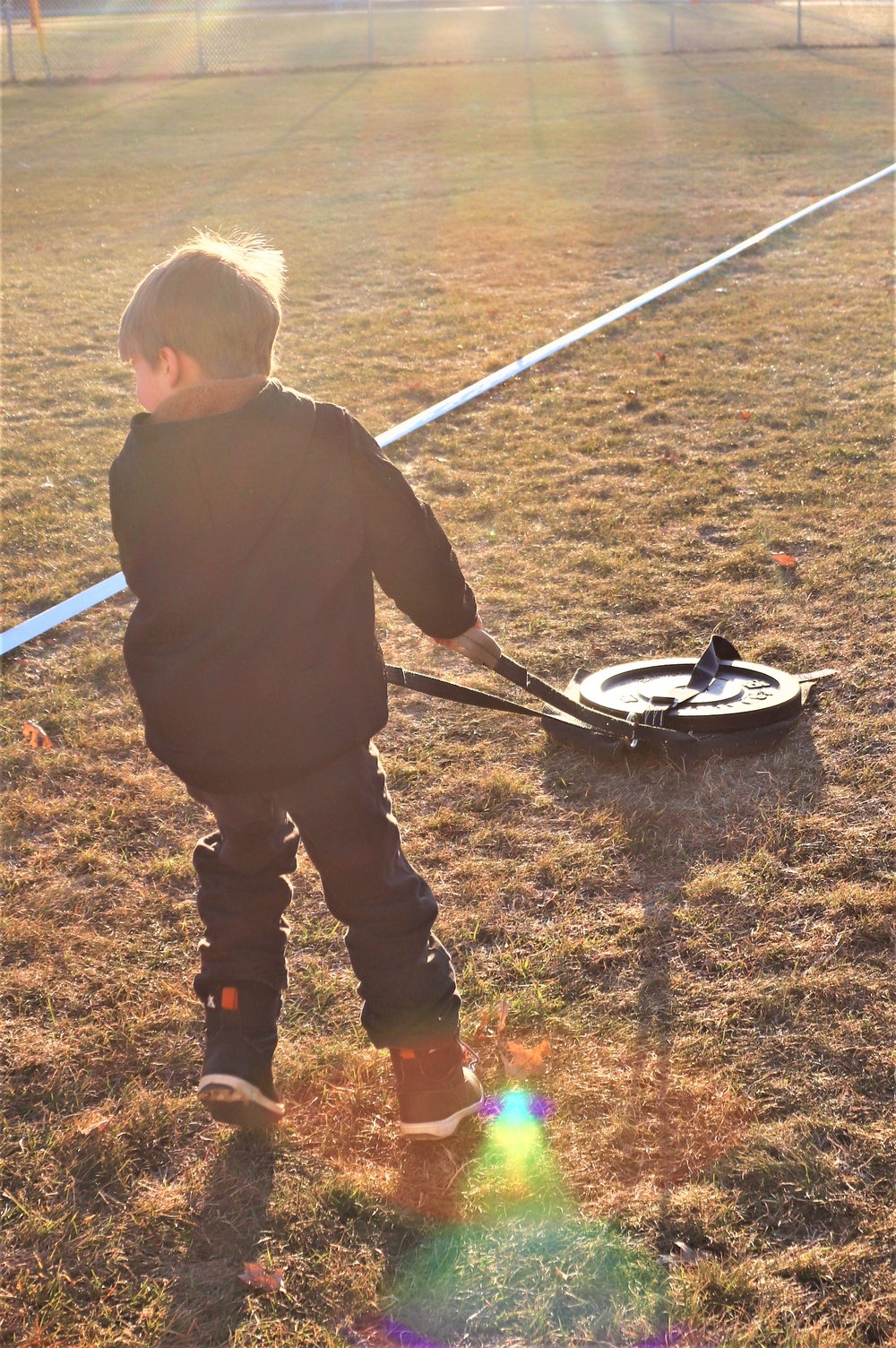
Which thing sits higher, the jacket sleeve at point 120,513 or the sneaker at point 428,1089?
the jacket sleeve at point 120,513

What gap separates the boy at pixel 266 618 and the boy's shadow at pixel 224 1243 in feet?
0.22

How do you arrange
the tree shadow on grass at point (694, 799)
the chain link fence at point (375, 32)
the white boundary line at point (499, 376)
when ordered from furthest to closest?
the chain link fence at point (375, 32)
the white boundary line at point (499, 376)
the tree shadow on grass at point (694, 799)

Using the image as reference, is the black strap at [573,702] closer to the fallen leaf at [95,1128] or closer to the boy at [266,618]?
the boy at [266,618]

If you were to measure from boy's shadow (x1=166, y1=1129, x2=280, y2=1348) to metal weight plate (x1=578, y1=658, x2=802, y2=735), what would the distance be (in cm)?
156

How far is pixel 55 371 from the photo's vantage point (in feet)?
24.3

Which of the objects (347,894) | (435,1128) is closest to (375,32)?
(347,894)

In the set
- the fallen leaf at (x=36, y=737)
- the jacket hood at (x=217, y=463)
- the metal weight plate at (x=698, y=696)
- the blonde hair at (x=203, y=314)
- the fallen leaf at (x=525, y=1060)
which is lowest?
the fallen leaf at (x=525, y=1060)

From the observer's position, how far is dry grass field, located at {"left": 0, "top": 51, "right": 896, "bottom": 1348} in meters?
1.92

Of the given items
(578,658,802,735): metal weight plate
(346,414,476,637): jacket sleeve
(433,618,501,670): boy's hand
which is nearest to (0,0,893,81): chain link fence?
(578,658,802,735): metal weight plate

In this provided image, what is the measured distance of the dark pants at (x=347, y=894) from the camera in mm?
2076

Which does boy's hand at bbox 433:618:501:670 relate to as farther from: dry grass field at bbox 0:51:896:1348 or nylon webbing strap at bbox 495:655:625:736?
dry grass field at bbox 0:51:896:1348

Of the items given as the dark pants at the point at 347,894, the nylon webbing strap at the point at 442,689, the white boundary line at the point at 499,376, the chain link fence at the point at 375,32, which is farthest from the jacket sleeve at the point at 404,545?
the chain link fence at the point at 375,32


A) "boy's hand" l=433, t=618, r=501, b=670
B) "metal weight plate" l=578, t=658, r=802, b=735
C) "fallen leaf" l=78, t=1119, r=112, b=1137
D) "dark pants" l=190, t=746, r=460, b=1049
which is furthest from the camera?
"metal weight plate" l=578, t=658, r=802, b=735

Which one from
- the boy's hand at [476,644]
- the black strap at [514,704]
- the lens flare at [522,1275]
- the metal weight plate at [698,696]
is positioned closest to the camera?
the lens flare at [522,1275]
